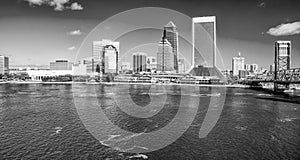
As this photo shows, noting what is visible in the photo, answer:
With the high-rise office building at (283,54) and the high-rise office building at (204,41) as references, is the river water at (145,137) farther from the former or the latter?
the high-rise office building at (204,41)

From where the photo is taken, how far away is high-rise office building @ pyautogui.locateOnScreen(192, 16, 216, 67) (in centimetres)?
18106

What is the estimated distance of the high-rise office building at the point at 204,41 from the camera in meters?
181

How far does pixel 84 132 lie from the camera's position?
21828 millimetres

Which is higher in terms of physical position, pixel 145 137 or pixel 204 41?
pixel 204 41

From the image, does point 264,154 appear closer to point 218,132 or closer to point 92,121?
point 218,132

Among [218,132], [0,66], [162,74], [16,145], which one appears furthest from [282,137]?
[0,66]

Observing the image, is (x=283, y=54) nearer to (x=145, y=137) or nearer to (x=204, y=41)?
(x=204, y=41)

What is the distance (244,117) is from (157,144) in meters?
17.4

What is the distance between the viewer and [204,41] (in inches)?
7456

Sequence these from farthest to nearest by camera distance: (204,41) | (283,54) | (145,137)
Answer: (204,41) < (283,54) < (145,137)

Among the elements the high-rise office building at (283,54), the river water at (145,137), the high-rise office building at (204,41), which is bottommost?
the river water at (145,137)

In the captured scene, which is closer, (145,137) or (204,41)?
(145,137)

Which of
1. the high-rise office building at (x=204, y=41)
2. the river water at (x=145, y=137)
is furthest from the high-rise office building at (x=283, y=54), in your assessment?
the river water at (x=145, y=137)

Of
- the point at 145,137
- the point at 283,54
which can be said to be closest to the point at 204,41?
the point at 283,54
